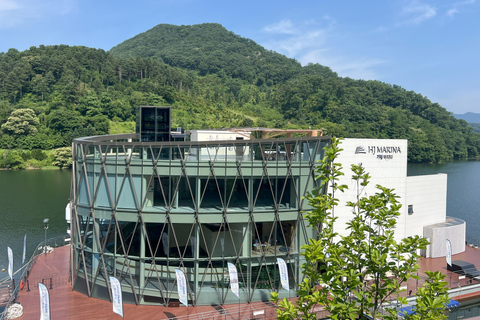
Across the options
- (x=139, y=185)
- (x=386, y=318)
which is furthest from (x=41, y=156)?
(x=386, y=318)

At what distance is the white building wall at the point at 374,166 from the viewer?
32.1 metres

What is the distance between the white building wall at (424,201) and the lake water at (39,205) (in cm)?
1031

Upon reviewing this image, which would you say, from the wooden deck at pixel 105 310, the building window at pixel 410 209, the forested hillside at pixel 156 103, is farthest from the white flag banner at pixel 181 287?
the forested hillside at pixel 156 103

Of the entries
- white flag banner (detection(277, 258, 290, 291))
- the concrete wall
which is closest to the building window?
the concrete wall

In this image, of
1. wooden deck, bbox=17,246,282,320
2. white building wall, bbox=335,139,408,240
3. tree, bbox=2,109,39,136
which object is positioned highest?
tree, bbox=2,109,39,136

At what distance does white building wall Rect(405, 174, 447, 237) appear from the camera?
Result: 3812 cm

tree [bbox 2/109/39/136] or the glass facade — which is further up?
tree [bbox 2/109/39/136]

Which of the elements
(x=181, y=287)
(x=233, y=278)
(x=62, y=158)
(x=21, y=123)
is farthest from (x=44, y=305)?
(x=21, y=123)

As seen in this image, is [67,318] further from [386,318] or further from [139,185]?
[386,318]

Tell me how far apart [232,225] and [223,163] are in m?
4.93

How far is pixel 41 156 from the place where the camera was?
10719 cm

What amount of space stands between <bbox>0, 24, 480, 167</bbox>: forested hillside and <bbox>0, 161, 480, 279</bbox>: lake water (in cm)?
2017

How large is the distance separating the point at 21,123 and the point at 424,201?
349 ft

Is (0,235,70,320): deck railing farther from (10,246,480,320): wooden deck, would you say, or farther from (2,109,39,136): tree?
(2,109,39,136): tree
